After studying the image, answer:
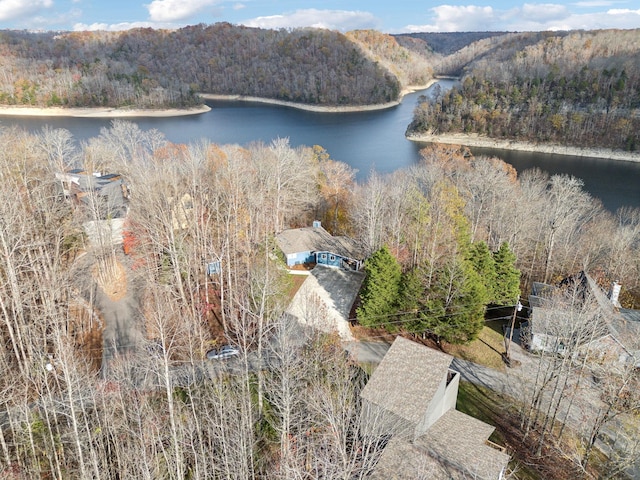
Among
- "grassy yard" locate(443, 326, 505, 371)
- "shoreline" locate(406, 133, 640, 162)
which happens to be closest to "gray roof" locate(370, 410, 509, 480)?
"grassy yard" locate(443, 326, 505, 371)

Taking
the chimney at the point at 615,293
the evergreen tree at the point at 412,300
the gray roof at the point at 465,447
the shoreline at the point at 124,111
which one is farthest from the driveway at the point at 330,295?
the shoreline at the point at 124,111

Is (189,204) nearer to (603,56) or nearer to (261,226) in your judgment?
(261,226)

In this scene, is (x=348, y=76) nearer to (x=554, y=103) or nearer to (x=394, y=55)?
(x=394, y=55)

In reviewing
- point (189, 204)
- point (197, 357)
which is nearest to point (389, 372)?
point (197, 357)

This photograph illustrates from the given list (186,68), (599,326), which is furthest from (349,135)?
Answer: (186,68)

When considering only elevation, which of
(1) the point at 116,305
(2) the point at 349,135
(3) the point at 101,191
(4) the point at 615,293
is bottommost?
(1) the point at 116,305

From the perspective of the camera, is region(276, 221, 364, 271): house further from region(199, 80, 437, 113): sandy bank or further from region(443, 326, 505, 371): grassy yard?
region(199, 80, 437, 113): sandy bank
